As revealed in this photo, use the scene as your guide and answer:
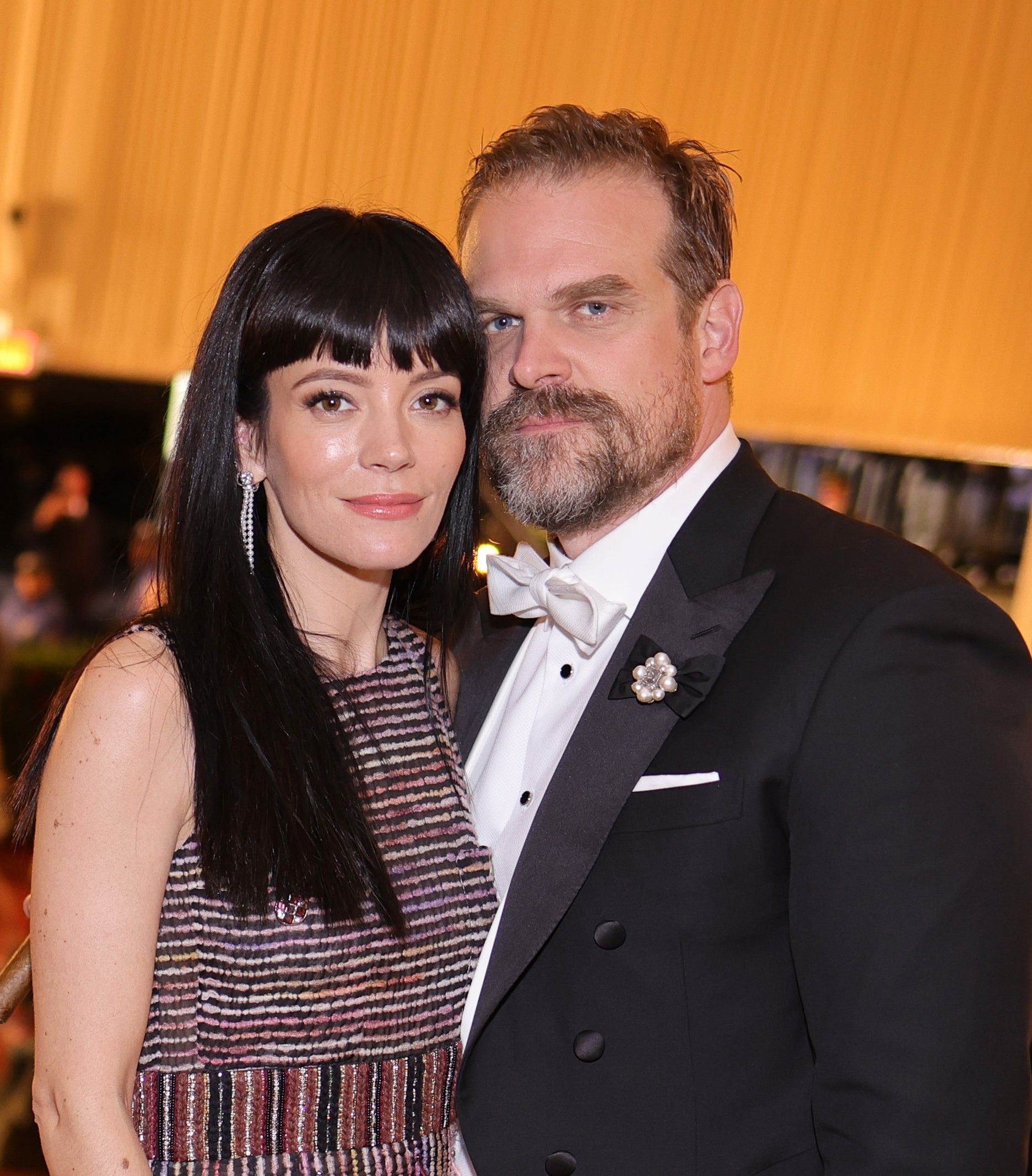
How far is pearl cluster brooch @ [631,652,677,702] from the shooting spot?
1756mm

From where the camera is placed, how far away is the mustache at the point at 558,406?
203 cm

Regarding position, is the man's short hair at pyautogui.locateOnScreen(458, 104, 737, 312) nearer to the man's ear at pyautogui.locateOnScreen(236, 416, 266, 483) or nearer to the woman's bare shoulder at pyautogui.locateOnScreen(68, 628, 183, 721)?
the man's ear at pyautogui.locateOnScreen(236, 416, 266, 483)

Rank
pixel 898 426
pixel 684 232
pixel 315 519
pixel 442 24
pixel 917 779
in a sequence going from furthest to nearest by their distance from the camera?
pixel 898 426 < pixel 442 24 < pixel 684 232 < pixel 315 519 < pixel 917 779

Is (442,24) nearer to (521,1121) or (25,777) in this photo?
(25,777)

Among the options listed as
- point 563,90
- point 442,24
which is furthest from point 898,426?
point 442,24

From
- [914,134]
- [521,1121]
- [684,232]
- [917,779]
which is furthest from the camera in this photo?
[914,134]

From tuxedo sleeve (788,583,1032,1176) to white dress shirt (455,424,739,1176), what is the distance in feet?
1.33

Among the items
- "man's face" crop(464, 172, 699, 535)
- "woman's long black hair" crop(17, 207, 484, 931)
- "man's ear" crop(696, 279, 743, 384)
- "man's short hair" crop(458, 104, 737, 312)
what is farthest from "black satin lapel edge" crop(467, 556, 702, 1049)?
"man's short hair" crop(458, 104, 737, 312)

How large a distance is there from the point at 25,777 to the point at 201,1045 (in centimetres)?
51

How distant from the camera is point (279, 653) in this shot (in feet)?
6.48

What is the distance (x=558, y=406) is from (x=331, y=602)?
481mm

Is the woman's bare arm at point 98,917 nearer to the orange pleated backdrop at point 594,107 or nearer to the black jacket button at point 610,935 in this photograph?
the black jacket button at point 610,935

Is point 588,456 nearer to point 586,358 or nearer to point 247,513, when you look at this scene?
point 586,358

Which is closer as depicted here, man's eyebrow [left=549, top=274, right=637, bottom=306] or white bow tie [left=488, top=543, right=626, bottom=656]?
white bow tie [left=488, top=543, right=626, bottom=656]
